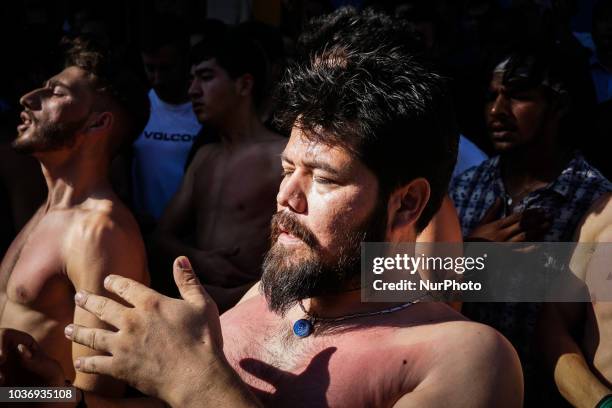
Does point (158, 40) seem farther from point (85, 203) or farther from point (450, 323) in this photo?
point (450, 323)

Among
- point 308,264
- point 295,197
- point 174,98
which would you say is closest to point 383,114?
point 295,197

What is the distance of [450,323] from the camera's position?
78.1 inches

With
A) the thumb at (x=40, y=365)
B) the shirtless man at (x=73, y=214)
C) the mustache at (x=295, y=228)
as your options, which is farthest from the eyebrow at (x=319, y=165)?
the shirtless man at (x=73, y=214)

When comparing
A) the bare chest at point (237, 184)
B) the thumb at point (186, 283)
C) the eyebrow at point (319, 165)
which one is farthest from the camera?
the bare chest at point (237, 184)

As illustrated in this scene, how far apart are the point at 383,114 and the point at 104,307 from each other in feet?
2.68

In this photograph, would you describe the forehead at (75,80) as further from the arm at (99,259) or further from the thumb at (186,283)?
the thumb at (186,283)

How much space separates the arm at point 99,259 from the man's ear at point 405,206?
118 cm

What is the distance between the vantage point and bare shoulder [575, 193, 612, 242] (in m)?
2.99

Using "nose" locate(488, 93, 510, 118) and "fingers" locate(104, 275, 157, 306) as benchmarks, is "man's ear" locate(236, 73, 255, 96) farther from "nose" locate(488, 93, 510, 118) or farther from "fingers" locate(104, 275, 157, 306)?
"fingers" locate(104, 275, 157, 306)

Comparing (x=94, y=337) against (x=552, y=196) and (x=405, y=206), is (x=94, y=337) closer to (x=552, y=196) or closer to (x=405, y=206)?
(x=405, y=206)

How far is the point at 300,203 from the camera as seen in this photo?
6.70ft

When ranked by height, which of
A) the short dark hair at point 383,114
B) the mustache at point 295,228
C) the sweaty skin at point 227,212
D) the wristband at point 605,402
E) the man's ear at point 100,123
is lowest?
the sweaty skin at point 227,212

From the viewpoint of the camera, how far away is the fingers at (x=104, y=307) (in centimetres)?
185

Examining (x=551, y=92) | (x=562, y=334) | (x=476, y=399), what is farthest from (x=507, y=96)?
(x=476, y=399)
